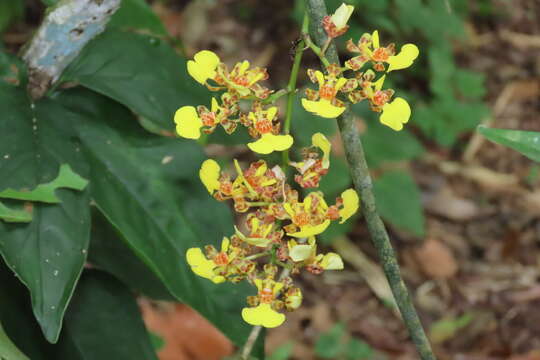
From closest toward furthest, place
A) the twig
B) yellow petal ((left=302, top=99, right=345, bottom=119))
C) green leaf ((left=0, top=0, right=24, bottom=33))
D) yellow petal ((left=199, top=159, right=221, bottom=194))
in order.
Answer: yellow petal ((left=302, top=99, right=345, bottom=119))
yellow petal ((left=199, top=159, right=221, bottom=194))
the twig
green leaf ((left=0, top=0, right=24, bottom=33))

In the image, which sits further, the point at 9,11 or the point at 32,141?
the point at 9,11

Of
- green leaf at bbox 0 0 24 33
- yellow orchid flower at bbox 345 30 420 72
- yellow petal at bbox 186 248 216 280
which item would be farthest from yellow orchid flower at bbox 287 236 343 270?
green leaf at bbox 0 0 24 33

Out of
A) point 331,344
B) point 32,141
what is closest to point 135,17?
point 32,141

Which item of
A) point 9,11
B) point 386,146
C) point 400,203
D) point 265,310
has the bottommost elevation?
point 400,203

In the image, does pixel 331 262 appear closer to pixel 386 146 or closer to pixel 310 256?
pixel 310 256

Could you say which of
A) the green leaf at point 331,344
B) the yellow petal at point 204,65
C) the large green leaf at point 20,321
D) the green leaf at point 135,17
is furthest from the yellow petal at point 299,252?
the green leaf at point 331,344

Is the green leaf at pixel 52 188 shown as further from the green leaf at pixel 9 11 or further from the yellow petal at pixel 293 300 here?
the green leaf at pixel 9 11

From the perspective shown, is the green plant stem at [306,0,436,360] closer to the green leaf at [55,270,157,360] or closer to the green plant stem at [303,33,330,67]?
the green plant stem at [303,33,330,67]
